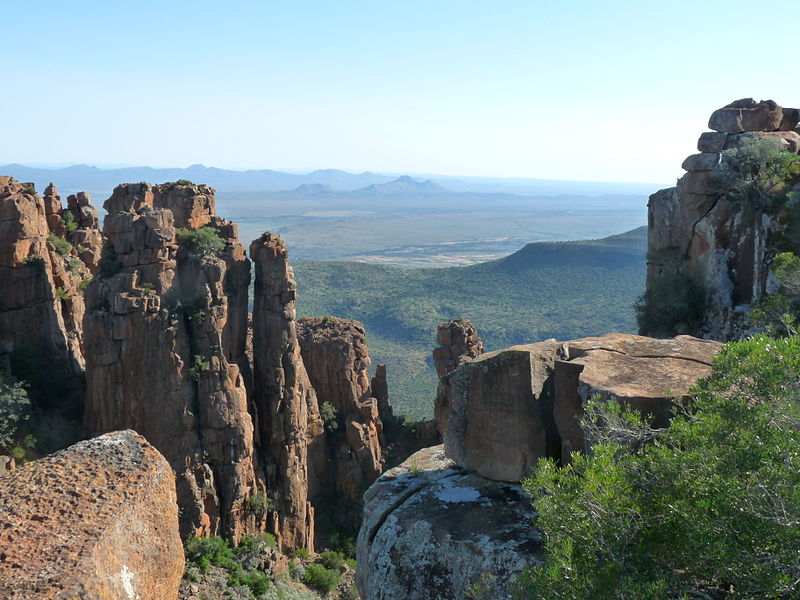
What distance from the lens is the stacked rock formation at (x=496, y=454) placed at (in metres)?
9.61

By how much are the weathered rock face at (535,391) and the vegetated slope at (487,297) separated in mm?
55073

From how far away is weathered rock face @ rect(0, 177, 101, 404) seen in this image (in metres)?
31.3

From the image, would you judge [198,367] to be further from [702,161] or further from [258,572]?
[702,161]

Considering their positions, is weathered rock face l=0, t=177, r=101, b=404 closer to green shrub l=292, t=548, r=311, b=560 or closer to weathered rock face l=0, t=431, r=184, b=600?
green shrub l=292, t=548, r=311, b=560

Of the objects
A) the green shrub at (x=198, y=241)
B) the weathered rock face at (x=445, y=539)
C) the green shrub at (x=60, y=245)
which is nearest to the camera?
the weathered rock face at (x=445, y=539)

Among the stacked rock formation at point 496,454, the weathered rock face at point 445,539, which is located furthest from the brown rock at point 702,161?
the weathered rock face at point 445,539

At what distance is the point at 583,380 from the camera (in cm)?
1027

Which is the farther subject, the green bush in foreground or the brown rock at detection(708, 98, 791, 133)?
the brown rock at detection(708, 98, 791, 133)

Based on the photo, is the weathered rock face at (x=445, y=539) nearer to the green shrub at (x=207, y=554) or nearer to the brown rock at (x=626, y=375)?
the brown rock at (x=626, y=375)

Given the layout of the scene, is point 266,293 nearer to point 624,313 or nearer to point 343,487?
point 343,487

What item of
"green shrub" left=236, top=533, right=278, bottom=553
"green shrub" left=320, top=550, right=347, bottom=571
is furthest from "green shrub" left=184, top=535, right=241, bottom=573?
"green shrub" left=320, top=550, right=347, bottom=571

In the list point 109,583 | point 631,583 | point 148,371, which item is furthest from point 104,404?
point 631,583

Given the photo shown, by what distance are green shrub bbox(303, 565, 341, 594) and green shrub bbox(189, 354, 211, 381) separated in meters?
10.3

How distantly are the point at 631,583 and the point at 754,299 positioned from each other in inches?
682
